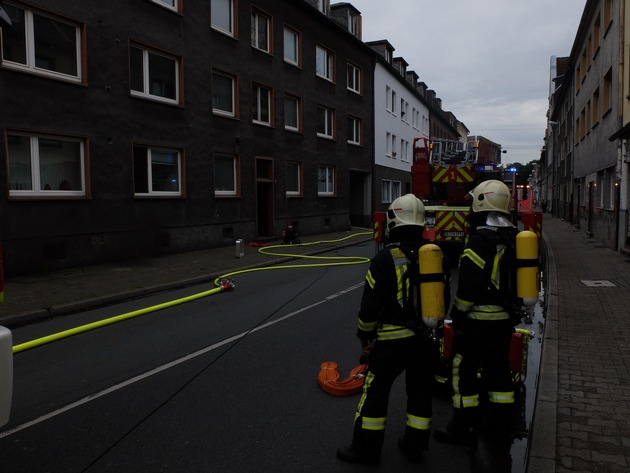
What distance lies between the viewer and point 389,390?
3.24 metres

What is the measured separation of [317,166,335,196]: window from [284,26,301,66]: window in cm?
491

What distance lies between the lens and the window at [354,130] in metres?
26.8

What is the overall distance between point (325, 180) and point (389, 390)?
21.4 metres

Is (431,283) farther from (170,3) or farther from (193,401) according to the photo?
(170,3)

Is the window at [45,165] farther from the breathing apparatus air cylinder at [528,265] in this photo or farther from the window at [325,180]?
the window at [325,180]

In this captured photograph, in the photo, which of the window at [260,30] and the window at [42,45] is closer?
the window at [42,45]

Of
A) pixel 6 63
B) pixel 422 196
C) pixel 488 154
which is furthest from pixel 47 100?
pixel 488 154

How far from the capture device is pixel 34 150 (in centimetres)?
1134

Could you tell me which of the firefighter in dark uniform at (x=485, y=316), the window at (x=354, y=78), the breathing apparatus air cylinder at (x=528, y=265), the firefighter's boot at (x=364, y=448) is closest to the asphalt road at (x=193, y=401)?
the firefighter's boot at (x=364, y=448)

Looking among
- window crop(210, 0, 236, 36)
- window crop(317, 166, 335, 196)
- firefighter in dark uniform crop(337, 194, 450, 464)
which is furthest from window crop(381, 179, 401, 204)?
firefighter in dark uniform crop(337, 194, 450, 464)

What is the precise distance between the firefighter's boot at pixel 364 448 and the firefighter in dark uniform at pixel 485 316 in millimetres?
645

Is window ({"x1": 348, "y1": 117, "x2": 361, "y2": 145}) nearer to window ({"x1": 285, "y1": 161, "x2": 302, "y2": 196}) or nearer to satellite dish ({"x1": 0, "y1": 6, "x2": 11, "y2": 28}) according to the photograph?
window ({"x1": 285, "y1": 161, "x2": 302, "y2": 196})

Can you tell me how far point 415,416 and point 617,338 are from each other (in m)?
3.80

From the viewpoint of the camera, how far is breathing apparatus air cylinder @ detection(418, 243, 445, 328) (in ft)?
10.4
